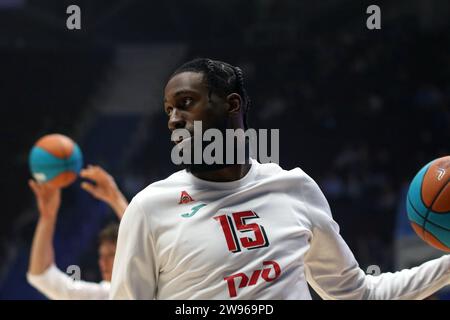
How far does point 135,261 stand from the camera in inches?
79.4

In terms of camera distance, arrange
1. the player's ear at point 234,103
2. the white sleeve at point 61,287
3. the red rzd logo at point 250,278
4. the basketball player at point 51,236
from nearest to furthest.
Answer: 1. the red rzd logo at point 250,278
2. the player's ear at point 234,103
3. the basketball player at point 51,236
4. the white sleeve at point 61,287

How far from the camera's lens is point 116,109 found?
11.7 meters

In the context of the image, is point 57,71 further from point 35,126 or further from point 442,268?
point 442,268

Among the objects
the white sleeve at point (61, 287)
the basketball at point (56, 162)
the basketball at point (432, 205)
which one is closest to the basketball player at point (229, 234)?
the basketball at point (432, 205)

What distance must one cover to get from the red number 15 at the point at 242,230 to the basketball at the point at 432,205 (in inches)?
32.0

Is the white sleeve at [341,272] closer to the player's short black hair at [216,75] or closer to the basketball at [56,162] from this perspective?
the player's short black hair at [216,75]

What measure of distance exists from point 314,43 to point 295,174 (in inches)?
342

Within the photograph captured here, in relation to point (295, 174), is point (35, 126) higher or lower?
lower

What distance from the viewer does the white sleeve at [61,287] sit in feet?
12.1

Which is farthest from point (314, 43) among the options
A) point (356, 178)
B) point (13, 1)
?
point (13, 1)

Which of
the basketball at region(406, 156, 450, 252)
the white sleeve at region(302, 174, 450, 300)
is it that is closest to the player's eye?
the white sleeve at region(302, 174, 450, 300)
